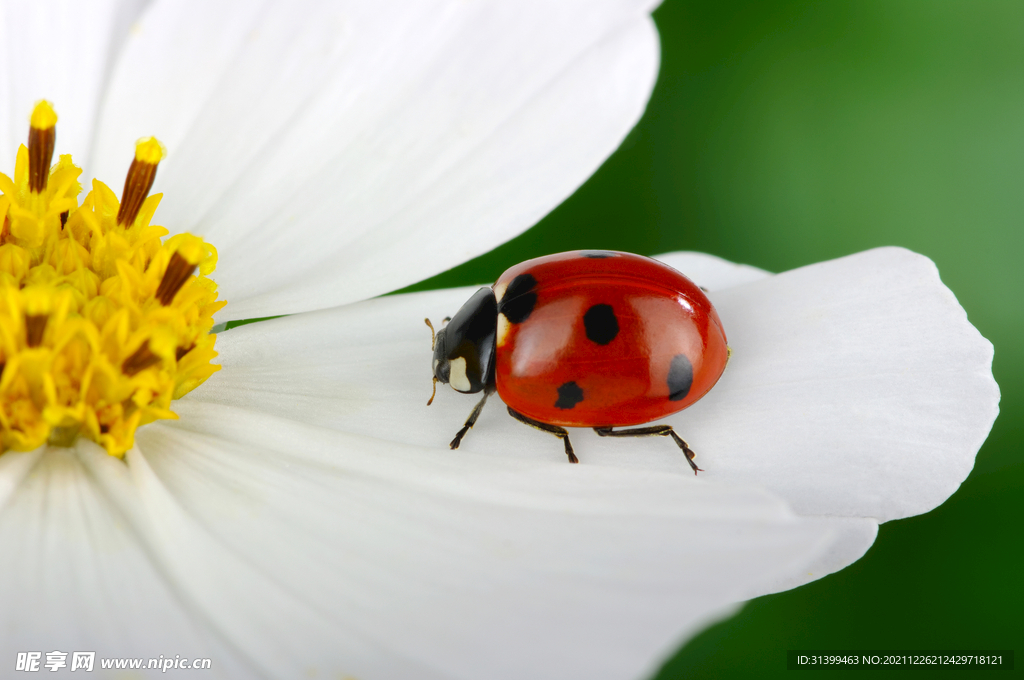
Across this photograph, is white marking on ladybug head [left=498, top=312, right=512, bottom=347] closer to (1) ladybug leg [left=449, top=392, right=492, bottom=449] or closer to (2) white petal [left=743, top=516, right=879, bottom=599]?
(1) ladybug leg [left=449, top=392, right=492, bottom=449]

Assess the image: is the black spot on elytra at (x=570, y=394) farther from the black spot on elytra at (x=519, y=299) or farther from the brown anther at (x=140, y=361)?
the brown anther at (x=140, y=361)

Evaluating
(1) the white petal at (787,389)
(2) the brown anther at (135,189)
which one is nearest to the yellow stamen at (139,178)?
(2) the brown anther at (135,189)

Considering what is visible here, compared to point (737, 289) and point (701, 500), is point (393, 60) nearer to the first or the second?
point (737, 289)

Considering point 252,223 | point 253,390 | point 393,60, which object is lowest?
point 253,390

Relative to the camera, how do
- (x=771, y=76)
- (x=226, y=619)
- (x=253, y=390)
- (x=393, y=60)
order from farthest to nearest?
(x=771, y=76) < (x=393, y=60) < (x=253, y=390) < (x=226, y=619)

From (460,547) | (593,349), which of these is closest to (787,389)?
(593,349)

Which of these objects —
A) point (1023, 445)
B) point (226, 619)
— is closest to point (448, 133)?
point (226, 619)
